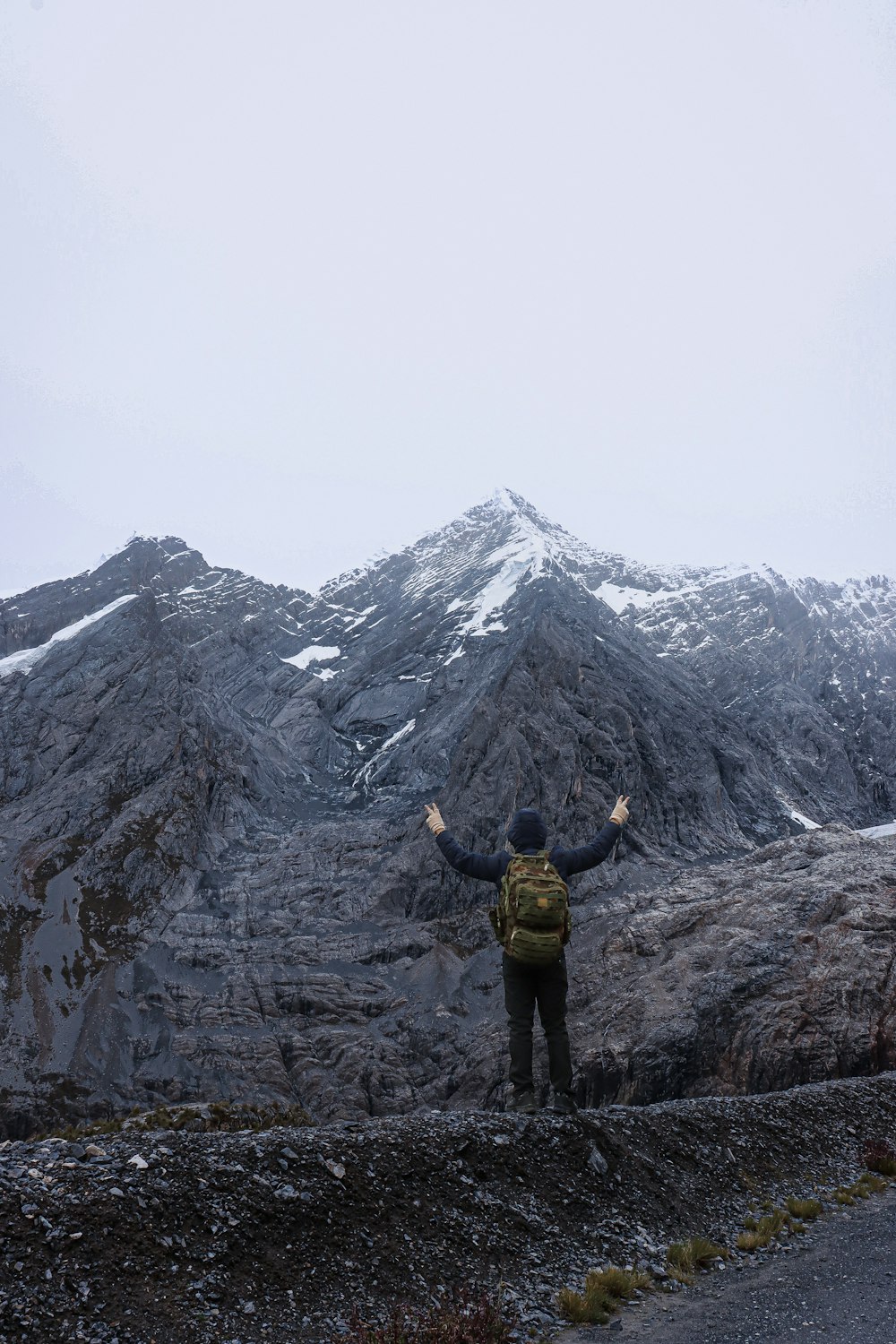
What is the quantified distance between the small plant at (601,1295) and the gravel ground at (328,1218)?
0.20 metres

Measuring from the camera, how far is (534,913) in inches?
404

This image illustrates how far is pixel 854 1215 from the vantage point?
11.4 meters

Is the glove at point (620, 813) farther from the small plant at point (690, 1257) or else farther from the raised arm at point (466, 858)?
the small plant at point (690, 1257)

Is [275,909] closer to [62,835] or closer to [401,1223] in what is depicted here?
[62,835]

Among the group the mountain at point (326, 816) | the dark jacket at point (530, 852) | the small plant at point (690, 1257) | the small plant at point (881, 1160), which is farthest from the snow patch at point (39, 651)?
the small plant at point (690, 1257)

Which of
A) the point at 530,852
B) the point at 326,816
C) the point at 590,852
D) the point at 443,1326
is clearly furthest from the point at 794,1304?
the point at 326,816

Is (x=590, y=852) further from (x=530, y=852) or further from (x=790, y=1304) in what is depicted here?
(x=790, y=1304)

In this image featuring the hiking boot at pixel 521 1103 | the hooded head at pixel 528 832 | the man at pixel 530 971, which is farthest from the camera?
the hiking boot at pixel 521 1103

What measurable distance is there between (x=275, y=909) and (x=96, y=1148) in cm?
11680

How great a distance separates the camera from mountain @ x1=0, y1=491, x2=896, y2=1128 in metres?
92.3

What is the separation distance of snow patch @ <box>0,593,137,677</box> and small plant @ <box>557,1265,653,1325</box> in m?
185

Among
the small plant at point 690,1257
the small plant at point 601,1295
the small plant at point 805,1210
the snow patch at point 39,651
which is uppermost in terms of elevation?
the snow patch at point 39,651

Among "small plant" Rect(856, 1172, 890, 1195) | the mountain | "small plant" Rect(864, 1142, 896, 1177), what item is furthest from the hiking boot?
the mountain

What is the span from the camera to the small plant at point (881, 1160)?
1394 cm
